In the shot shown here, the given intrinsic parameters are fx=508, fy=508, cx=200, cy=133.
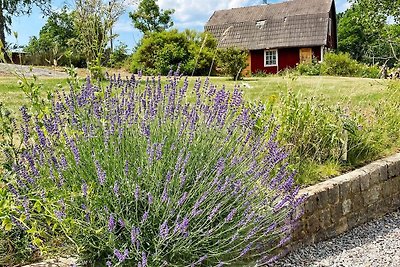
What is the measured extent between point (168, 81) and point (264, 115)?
4.64 feet

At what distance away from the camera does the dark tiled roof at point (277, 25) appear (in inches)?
1259

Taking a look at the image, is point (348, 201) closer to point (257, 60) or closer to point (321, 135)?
point (321, 135)

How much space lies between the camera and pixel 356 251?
400cm

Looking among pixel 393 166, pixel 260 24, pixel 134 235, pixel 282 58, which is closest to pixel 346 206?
pixel 393 166

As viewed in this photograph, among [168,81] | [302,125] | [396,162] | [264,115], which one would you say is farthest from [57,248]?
[396,162]

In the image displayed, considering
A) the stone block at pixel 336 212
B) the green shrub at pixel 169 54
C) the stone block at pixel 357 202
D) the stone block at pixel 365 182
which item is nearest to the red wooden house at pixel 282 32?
the green shrub at pixel 169 54

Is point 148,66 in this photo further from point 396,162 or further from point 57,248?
point 57,248

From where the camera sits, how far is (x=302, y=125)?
4.82 m

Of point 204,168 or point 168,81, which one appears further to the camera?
point 168,81

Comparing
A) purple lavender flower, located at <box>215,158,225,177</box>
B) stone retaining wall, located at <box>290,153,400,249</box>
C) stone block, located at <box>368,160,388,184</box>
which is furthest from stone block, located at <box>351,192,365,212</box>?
purple lavender flower, located at <box>215,158,225,177</box>

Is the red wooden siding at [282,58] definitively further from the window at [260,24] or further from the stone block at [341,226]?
the stone block at [341,226]

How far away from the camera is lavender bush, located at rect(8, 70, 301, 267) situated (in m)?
2.56

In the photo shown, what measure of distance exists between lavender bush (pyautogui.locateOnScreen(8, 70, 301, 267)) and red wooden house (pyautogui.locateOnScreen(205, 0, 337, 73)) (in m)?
28.4

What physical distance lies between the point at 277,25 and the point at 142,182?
106ft
